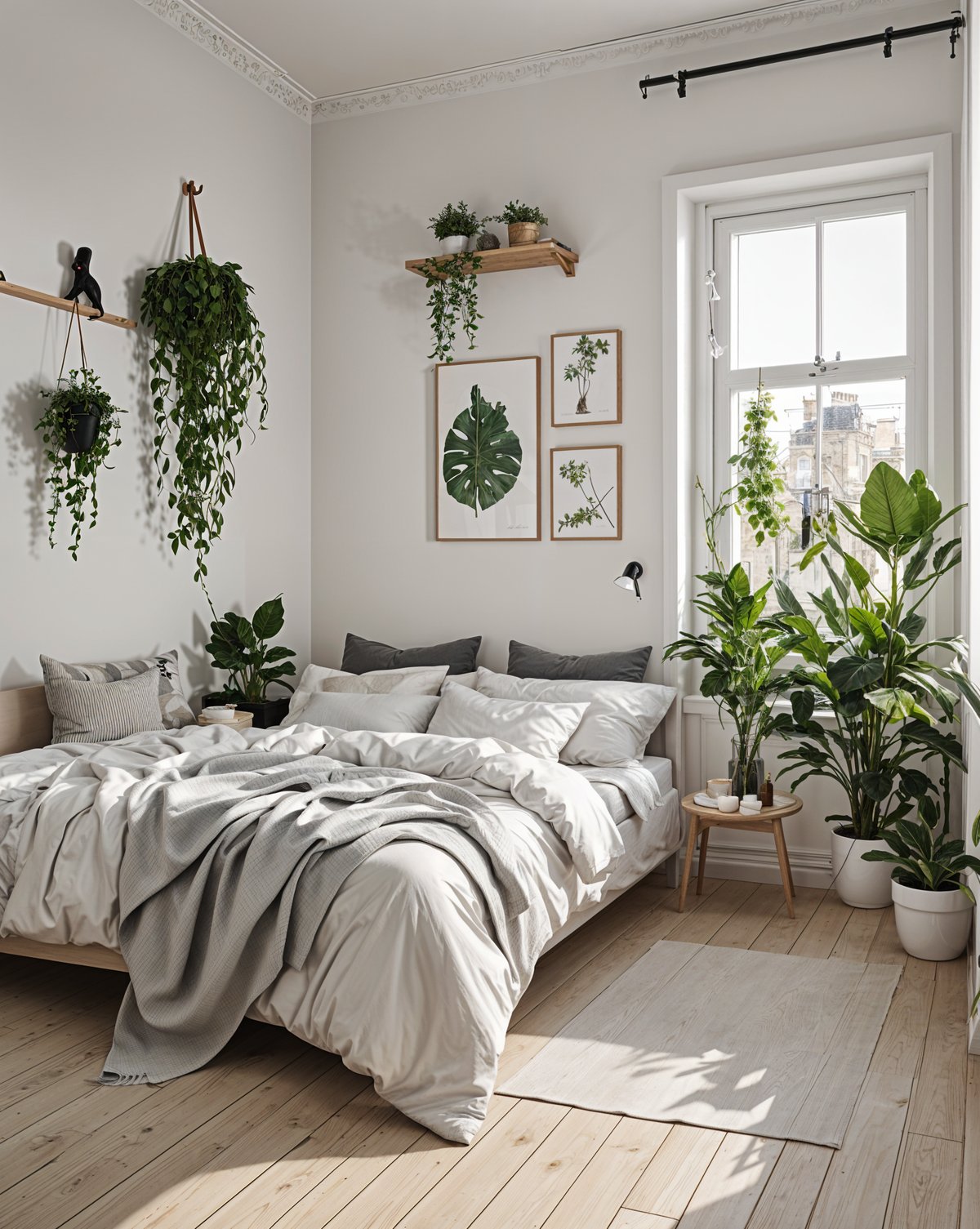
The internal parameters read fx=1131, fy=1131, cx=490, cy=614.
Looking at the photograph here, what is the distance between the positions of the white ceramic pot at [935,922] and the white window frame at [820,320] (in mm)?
1212

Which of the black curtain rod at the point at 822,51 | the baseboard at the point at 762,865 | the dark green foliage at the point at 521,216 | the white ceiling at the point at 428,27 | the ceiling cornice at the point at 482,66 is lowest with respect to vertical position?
the baseboard at the point at 762,865

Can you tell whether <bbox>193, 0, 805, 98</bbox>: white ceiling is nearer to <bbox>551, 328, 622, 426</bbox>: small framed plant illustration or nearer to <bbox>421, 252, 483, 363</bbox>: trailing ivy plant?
<bbox>421, 252, 483, 363</bbox>: trailing ivy plant

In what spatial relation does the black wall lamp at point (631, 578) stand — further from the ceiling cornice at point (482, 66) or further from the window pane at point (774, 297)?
the ceiling cornice at point (482, 66)

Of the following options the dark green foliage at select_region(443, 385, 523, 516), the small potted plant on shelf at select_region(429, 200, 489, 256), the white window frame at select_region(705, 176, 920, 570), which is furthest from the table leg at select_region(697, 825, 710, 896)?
the small potted plant on shelf at select_region(429, 200, 489, 256)

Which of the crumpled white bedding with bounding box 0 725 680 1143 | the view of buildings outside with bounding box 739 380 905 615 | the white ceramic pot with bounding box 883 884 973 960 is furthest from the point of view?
the view of buildings outside with bounding box 739 380 905 615

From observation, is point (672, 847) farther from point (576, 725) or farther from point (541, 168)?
point (541, 168)

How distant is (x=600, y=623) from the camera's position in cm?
468

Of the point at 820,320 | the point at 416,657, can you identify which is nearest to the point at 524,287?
the point at 820,320

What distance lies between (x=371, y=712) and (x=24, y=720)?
119 centimetres

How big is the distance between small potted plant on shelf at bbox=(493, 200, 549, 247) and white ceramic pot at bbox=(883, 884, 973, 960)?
2.82 m

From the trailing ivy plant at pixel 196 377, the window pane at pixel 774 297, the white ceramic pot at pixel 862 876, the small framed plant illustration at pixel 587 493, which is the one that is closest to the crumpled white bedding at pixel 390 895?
the white ceramic pot at pixel 862 876

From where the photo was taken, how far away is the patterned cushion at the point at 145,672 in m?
3.71

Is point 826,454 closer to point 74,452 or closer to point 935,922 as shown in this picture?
point 935,922

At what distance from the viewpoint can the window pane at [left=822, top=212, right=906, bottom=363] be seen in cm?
434
